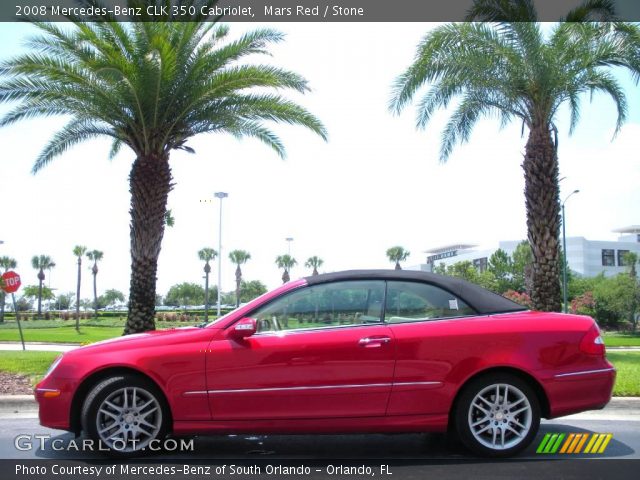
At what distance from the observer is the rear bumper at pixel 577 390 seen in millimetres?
4887

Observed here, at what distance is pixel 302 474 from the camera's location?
457 centimetres

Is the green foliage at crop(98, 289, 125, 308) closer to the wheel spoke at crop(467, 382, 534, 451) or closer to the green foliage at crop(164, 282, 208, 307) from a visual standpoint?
the green foliage at crop(164, 282, 208, 307)

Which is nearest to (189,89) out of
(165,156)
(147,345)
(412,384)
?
(165,156)

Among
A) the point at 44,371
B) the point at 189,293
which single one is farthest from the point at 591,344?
the point at 189,293

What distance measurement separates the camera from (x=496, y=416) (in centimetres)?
488

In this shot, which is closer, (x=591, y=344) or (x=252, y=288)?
(x=591, y=344)

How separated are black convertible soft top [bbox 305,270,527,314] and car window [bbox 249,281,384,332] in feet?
0.27

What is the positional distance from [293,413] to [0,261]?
9757cm

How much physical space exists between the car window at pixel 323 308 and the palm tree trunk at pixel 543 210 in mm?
10059

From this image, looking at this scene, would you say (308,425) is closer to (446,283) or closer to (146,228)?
(446,283)

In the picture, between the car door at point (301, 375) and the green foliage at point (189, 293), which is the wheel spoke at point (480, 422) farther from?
the green foliage at point (189, 293)

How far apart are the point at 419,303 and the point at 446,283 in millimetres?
338

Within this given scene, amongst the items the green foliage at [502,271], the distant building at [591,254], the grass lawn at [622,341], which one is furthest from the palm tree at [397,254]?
the grass lawn at [622,341]

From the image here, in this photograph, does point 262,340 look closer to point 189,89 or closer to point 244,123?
point 189,89
